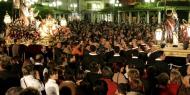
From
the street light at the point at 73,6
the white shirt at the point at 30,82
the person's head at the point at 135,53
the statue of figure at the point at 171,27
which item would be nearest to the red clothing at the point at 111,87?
the white shirt at the point at 30,82

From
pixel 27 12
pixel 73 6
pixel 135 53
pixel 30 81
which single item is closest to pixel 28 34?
pixel 27 12

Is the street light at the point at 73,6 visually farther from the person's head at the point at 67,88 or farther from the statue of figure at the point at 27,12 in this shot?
the person's head at the point at 67,88

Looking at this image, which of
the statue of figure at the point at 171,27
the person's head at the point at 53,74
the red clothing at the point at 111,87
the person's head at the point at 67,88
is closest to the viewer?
the person's head at the point at 67,88

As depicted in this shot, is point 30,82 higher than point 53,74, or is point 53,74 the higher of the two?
point 53,74

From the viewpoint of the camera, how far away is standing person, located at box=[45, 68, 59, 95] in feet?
27.7

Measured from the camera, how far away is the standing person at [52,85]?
27.7 ft

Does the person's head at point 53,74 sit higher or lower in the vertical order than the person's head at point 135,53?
higher

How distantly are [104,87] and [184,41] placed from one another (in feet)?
38.2

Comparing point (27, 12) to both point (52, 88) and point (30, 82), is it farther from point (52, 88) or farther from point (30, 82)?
point (52, 88)

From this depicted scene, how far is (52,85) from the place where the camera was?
332 inches

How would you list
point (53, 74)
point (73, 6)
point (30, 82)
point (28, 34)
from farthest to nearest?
point (73, 6), point (28, 34), point (30, 82), point (53, 74)

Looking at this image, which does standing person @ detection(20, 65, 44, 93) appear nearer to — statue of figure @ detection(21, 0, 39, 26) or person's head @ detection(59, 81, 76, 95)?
person's head @ detection(59, 81, 76, 95)

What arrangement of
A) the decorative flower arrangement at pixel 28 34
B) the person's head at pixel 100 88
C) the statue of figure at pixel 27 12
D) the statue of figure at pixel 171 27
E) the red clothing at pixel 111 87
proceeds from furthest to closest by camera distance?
the statue of figure at pixel 27 12, the decorative flower arrangement at pixel 28 34, the statue of figure at pixel 171 27, the red clothing at pixel 111 87, the person's head at pixel 100 88

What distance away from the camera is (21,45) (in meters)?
21.7
